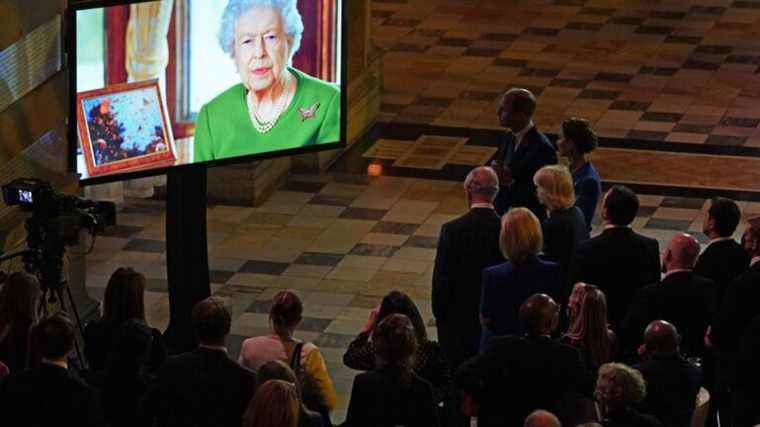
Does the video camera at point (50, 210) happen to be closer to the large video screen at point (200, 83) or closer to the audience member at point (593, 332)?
the large video screen at point (200, 83)

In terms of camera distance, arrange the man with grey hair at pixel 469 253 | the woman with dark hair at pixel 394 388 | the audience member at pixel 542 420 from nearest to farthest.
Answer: the audience member at pixel 542 420
the woman with dark hair at pixel 394 388
the man with grey hair at pixel 469 253

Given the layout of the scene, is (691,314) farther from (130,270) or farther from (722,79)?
(722,79)

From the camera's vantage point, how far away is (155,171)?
866 centimetres

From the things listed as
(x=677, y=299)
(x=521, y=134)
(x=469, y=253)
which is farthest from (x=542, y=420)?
(x=521, y=134)

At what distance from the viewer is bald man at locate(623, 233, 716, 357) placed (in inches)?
295

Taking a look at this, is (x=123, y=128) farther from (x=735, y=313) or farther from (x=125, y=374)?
(x=735, y=313)

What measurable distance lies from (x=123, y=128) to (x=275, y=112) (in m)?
0.86

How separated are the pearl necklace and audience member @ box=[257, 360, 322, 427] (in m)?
2.83

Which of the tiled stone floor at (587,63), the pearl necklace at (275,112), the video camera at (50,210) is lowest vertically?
the tiled stone floor at (587,63)

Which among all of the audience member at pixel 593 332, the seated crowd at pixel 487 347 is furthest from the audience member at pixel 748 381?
the audience member at pixel 593 332

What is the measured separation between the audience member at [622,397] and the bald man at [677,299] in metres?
1.27

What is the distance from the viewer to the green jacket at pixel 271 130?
879 centimetres

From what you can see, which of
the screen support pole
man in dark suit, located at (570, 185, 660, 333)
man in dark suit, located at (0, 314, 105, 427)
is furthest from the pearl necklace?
man in dark suit, located at (0, 314, 105, 427)

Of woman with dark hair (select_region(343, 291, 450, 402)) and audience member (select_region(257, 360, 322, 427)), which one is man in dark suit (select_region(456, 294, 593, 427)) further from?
audience member (select_region(257, 360, 322, 427))
